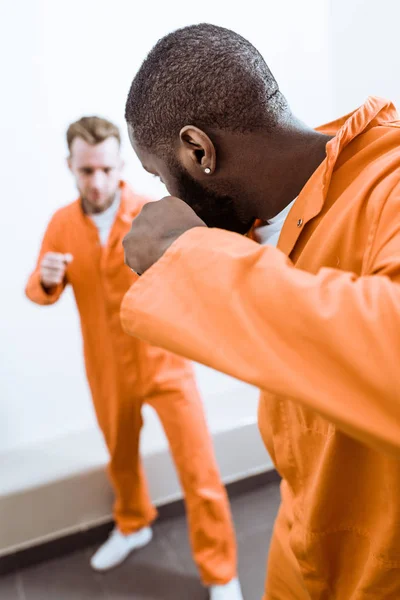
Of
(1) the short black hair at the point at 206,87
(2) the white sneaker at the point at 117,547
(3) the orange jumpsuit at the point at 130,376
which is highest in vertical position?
(1) the short black hair at the point at 206,87

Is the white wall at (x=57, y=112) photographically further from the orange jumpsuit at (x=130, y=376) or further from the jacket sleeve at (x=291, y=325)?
the jacket sleeve at (x=291, y=325)

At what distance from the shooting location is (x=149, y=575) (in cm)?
178

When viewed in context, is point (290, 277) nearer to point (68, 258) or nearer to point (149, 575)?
point (68, 258)

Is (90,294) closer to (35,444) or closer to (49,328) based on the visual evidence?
(49,328)

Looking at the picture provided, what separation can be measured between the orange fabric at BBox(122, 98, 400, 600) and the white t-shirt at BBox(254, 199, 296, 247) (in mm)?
67

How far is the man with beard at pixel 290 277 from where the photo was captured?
426mm

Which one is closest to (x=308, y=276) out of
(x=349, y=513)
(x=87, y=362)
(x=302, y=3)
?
(x=349, y=513)

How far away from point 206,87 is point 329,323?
0.41 meters

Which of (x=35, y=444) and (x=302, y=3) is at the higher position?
(x=302, y=3)

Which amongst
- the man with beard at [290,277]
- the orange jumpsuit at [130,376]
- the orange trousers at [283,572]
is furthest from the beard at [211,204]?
the orange jumpsuit at [130,376]

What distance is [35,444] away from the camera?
2096 mm

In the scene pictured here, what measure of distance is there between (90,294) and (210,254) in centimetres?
124

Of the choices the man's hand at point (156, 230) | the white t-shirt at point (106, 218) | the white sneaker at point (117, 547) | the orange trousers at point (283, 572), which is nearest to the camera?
the man's hand at point (156, 230)

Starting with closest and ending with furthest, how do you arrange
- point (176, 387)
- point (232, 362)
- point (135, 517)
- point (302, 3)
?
point (232, 362) → point (176, 387) → point (135, 517) → point (302, 3)
